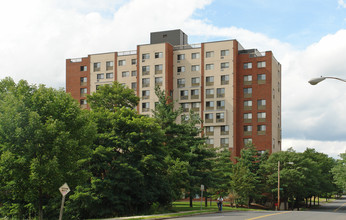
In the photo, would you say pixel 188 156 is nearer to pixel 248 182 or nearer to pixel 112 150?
pixel 112 150

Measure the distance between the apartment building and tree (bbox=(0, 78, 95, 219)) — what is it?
55497mm

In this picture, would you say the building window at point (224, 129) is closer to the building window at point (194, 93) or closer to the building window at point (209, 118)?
the building window at point (209, 118)

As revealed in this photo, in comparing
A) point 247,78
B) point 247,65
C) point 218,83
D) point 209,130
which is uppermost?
point 247,65

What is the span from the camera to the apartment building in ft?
274

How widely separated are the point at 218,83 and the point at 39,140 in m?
61.4

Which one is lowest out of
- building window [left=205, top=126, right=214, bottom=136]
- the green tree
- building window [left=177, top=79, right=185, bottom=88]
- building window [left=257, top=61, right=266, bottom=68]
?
the green tree

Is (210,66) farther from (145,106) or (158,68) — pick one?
(145,106)

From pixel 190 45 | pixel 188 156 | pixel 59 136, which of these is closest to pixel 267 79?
pixel 190 45

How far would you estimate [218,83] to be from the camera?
8550 cm

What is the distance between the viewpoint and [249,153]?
66.6 meters

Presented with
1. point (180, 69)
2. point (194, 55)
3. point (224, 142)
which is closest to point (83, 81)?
point (180, 69)

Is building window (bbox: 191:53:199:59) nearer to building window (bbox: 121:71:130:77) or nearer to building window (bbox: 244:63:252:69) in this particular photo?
building window (bbox: 244:63:252:69)

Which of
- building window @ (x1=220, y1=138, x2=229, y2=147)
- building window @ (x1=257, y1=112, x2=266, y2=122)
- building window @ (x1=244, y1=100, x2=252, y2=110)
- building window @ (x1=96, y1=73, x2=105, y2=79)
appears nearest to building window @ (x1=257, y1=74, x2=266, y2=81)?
building window @ (x1=244, y1=100, x2=252, y2=110)

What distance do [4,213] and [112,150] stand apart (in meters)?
11.5
